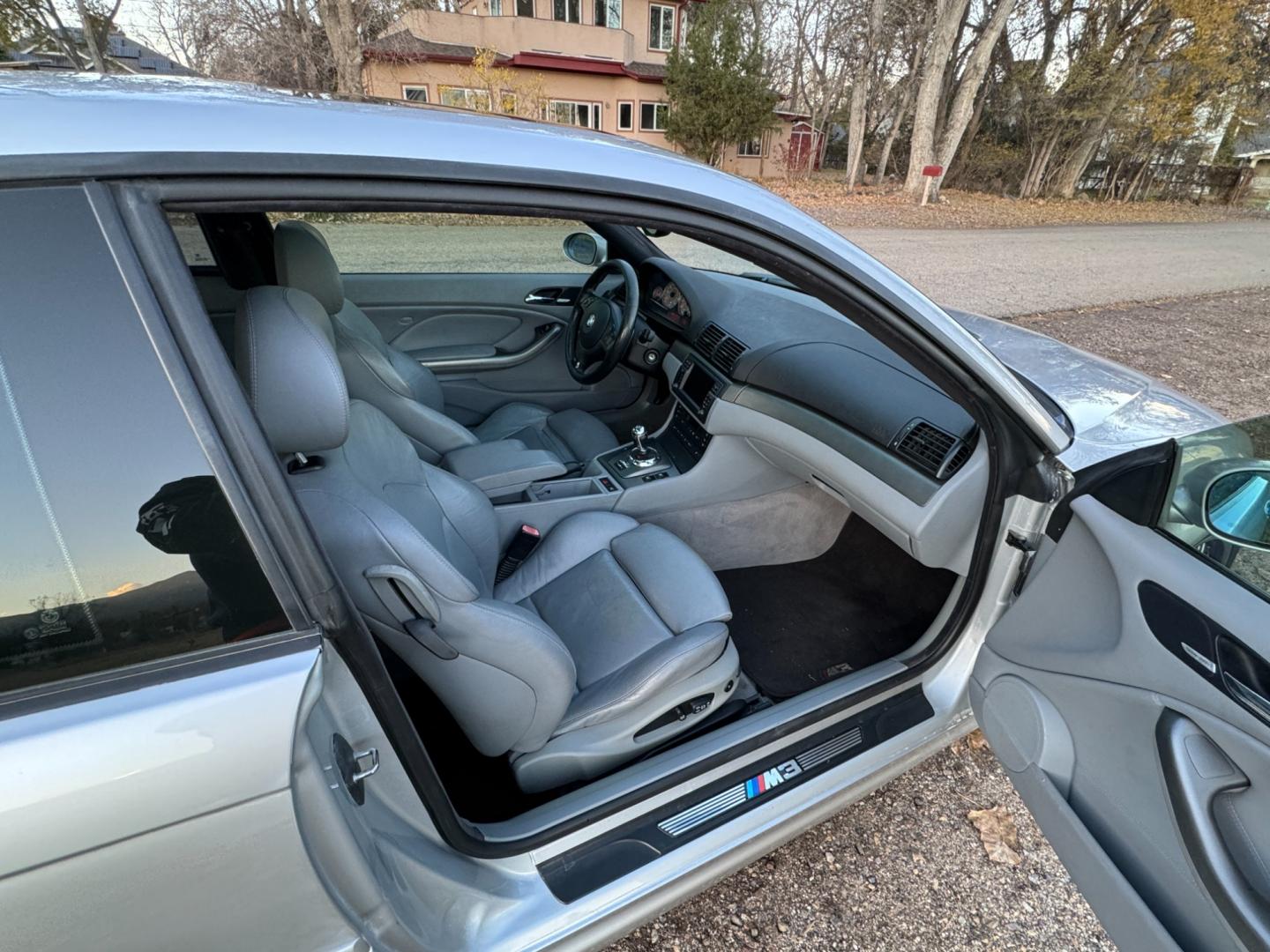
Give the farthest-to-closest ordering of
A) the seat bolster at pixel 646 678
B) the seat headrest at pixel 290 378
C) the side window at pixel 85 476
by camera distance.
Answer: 1. the seat bolster at pixel 646 678
2. the seat headrest at pixel 290 378
3. the side window at pixel 85 476

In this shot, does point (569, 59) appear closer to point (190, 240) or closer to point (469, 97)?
point (469, 97)

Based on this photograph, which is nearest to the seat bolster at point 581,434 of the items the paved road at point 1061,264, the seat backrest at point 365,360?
the seat backrest at point 365,360

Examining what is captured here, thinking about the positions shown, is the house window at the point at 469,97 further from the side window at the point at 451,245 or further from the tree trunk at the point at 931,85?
the side window at the point at 451,245

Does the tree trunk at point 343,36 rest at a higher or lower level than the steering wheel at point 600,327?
higher

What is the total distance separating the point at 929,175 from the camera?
15.1 meters

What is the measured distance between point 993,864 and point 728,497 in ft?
4.69

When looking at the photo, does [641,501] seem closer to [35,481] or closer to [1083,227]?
[35,481]

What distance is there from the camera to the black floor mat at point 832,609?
233 centimetres

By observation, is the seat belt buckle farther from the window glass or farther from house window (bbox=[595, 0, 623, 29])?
house window (bbox=[595, 0, 623, 29])

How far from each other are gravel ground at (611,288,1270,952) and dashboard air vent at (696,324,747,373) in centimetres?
153

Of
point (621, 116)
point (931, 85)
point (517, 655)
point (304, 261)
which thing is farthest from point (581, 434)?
point (621, 116)

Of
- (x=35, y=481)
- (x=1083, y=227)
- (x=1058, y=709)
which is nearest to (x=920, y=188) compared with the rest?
(x=1083, y=227)

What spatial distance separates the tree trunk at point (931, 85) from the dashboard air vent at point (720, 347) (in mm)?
15399

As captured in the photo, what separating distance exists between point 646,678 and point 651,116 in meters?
22.2
